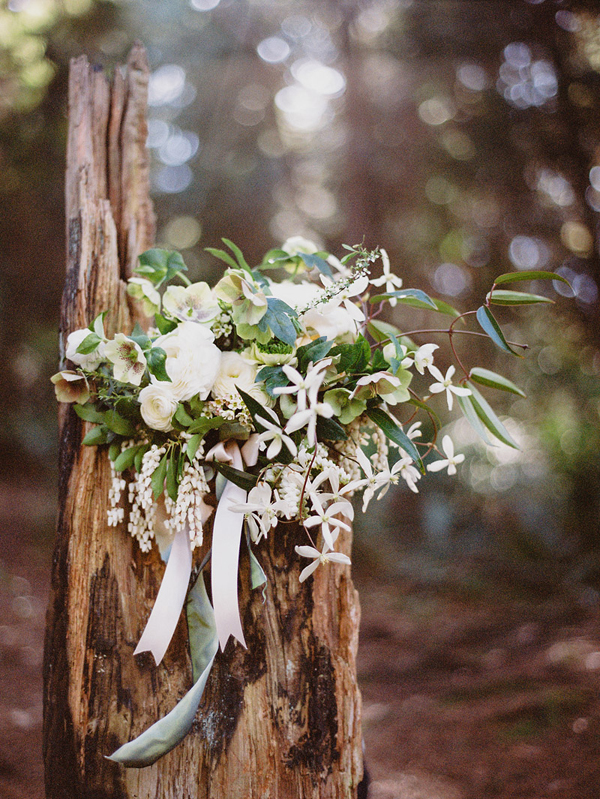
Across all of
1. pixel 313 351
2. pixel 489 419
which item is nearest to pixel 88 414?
pixel 313 351

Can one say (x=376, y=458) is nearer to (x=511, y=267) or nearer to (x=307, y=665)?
(x=307, y=665)

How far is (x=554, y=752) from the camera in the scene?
1971 mm

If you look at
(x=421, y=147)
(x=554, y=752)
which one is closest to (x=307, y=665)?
(x=554, y=752)

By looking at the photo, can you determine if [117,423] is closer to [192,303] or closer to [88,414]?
[88,414]

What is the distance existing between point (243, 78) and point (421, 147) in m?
1.83

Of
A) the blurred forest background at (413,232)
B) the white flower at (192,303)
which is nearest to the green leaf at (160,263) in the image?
the white flower at (192,303)

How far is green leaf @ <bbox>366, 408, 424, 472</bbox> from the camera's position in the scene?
3.01 ft

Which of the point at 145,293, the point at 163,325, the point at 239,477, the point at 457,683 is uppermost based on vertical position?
the point at 145,293

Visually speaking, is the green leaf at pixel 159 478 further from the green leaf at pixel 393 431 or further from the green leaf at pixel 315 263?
the green leaf at pixel 315 263

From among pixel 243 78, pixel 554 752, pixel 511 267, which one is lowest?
pixel 554 752

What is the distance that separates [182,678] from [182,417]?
59cm

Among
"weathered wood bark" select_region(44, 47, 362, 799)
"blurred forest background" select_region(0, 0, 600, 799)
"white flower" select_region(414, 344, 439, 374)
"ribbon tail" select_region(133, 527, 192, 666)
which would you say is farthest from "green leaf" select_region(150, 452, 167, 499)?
"blurred forest background" select_region(0, 0, 600, 799)

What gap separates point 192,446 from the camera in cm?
93

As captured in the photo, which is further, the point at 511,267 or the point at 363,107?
the point at 363,107
